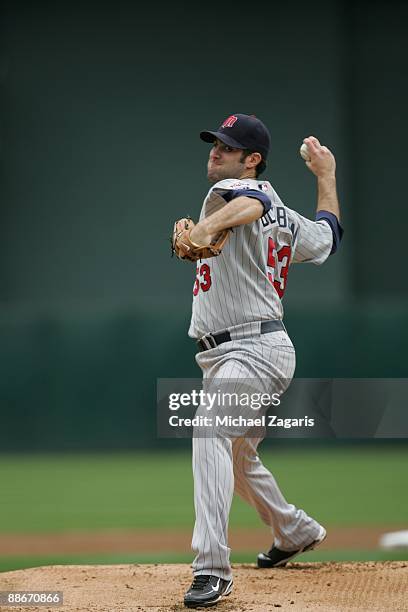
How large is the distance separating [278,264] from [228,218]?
47 cm

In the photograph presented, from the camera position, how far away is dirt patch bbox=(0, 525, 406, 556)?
5.62m

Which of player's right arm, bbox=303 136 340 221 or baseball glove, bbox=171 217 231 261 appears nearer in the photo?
baseball glove, bbox=171 217 231 261

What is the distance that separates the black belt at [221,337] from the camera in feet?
11.9

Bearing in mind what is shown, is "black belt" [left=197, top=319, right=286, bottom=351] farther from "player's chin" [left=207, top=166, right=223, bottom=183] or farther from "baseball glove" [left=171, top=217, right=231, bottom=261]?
"player's chin" [left=207, top=166, right=223, bottom=183]

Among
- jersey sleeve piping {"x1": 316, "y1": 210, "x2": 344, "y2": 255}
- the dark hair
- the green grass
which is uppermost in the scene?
the dark hair

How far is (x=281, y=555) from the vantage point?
165 inches

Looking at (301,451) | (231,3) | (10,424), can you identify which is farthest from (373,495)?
(231,3)

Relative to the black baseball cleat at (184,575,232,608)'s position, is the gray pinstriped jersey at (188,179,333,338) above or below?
above

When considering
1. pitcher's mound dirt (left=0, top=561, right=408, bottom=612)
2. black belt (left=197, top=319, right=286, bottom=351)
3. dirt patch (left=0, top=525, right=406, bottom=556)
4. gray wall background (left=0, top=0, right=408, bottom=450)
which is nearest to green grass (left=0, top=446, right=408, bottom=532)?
dirt patch (left=0, top=525, right=406, bottom=556)

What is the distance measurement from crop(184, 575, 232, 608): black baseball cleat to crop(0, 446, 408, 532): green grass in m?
3.15

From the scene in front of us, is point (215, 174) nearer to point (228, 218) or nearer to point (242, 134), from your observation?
point (242, 134)

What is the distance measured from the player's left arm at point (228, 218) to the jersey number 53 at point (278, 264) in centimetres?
34

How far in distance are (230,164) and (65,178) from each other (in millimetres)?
8690

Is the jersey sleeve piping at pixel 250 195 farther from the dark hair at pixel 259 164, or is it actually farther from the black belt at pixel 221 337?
the black belt at pixel 221 337
